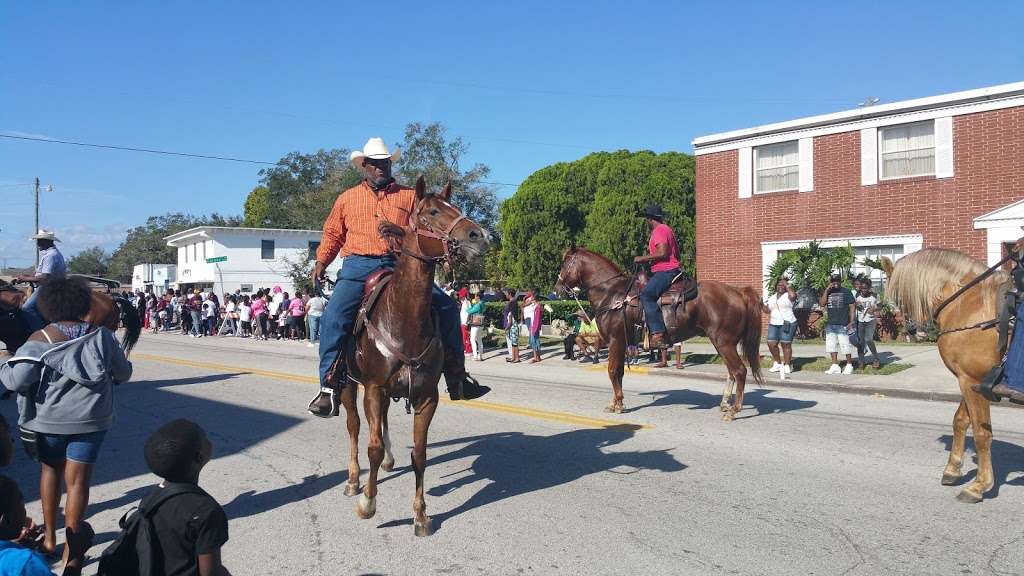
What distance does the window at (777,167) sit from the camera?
22.7 metres

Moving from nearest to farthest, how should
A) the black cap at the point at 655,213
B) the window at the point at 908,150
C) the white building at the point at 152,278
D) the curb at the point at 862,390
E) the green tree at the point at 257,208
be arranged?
the black cap at the point at 655,213 → the curb at the point at 862,390 → the window at the point at 908,150 → the white building at the point at 152,278 → the green tree at the point at 257,208

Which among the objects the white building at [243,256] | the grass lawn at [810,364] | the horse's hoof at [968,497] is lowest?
the horse's hoof at [968,497]

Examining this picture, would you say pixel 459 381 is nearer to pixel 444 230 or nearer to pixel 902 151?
→ pixel 444 230

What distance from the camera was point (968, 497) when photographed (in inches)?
236

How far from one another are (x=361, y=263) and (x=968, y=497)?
530 cm

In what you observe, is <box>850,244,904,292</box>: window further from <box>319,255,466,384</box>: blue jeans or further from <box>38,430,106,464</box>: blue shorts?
<box>38,430,106,464</box>: blue shorts

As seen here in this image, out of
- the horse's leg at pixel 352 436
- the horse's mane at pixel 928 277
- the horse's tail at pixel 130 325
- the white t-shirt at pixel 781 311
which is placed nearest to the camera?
the horse's leg at pixel 352 436

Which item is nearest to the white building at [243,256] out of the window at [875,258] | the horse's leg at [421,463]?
the window at [875,258]

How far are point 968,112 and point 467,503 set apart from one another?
19.1 meters

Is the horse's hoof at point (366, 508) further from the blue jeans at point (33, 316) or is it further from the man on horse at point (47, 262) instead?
the man on horse at point (47, 262)

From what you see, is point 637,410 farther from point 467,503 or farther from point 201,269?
point 201,269

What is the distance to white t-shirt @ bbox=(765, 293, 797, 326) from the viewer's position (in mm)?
15055

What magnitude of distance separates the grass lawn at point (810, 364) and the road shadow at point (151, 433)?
1032 centimetres

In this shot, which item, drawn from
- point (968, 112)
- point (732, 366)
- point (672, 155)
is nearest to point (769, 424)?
point (732, 366)
